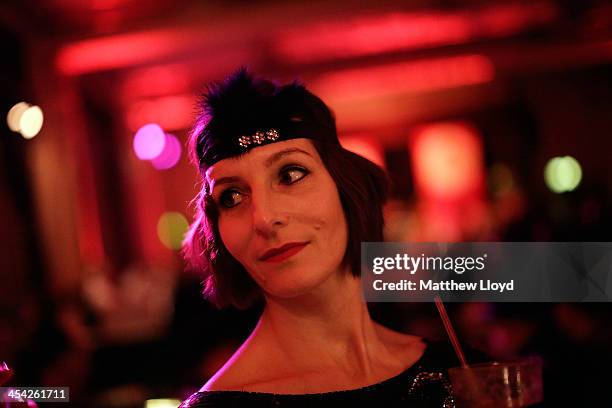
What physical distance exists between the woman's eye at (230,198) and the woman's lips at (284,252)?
0.15 meters

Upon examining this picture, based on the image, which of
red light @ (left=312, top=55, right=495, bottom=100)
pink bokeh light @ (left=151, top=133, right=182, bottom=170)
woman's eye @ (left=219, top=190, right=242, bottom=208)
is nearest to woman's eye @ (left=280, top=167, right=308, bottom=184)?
woman's eye @ (left=219, top=190, right=242, bottom=208)

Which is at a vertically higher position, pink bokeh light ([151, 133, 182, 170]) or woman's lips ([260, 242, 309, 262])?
pink bokeh light ([151, 133, 182, 170])

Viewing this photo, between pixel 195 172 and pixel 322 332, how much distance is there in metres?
0.50

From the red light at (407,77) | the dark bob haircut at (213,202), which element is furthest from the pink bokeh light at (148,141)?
the dark bob haircut at (213,202)

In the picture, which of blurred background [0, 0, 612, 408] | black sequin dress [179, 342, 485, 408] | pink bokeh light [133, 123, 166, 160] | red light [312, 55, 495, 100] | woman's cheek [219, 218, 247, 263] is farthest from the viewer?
Answer: red light [312, 55, 495, 100]

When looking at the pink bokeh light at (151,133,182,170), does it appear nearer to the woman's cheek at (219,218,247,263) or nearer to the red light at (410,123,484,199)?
the red light at (410,123,484,199)

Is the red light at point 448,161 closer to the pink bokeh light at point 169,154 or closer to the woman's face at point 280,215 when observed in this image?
the pink bokeh light at point 169,154

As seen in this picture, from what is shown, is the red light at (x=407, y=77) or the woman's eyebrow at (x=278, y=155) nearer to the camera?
the woman's eyebrow at (x=278, y=155)

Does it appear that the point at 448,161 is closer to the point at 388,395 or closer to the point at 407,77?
the point at 407,77

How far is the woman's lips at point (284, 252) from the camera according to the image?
A: 1390 millimetres

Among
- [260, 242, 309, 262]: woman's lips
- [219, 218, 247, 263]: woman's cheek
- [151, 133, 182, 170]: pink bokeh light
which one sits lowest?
[260, 242, 309, 262]: woman's lips

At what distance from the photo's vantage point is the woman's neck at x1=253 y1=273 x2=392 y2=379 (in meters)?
1.47

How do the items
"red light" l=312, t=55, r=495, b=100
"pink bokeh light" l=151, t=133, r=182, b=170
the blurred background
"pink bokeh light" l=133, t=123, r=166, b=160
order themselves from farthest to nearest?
"pink bokeh light" l=151, t=133, r=182, b=170 → "red light" l=312, t=55, r=495, b=100 → "pink bokeh light" l=133, t=123, r=166, b=160 → the blurred background

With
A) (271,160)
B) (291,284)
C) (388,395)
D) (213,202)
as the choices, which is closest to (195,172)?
(213,202)
